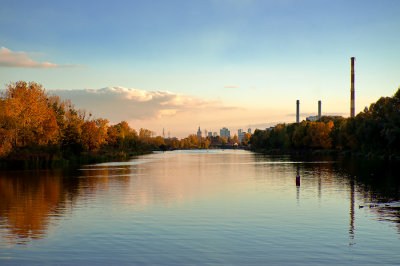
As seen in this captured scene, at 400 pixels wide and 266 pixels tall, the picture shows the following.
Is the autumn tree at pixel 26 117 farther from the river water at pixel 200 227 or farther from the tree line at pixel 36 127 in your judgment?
the river water at pixel 200 227

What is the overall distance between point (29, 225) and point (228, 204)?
16838 mm

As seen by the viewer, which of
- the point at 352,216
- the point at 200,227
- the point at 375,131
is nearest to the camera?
the point at 200,227

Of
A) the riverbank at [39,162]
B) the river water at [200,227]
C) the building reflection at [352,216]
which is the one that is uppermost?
the riverbank at [39,162]

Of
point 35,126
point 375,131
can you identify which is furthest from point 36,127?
point 375,131

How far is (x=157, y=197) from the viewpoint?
37719mm

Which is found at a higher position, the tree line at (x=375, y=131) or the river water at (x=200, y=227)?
the tree line at (x=375, y=131)

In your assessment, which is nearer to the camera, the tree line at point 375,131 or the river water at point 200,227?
the river water at point 200,227

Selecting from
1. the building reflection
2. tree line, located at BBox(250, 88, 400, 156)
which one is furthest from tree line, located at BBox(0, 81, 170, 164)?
tree line, located at BBox(250, 88, 400, 156)

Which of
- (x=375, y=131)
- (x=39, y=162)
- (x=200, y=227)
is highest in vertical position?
(x=375, y=131)

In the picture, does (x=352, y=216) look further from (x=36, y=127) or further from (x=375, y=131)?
(x=375, y=131)

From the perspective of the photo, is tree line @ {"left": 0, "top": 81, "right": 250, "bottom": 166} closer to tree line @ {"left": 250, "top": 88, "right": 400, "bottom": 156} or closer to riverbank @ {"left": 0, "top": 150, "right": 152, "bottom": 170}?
riverbank @ {"left": 0, "top": 150, "right": 152, "bottom": 170}

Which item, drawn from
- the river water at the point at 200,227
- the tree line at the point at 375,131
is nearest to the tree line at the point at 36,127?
the river water at the point at 200,227

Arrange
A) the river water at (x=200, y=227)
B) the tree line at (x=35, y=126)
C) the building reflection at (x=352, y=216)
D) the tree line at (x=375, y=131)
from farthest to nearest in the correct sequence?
the tree line at (x=375, y=131) < the tree line at (x=35, y=126) < the building reflection at (x=352, y=216) < the river water at (x=200, y=227)

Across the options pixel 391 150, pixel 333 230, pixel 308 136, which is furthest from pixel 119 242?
pixel 308 136
